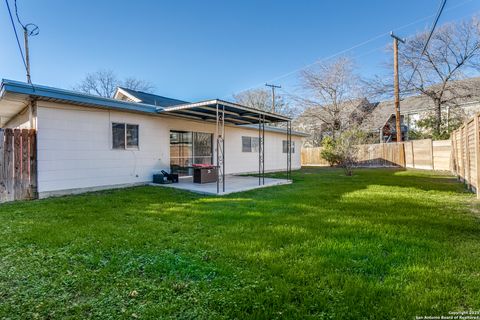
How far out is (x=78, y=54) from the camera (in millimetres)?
15562

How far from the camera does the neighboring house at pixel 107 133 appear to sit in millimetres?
6613

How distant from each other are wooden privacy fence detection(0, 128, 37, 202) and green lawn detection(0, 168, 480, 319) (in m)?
1.43

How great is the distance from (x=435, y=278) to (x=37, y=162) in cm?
792

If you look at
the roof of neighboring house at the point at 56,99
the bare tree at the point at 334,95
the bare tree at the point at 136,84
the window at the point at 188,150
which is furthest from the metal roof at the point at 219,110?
the bare tree at the point at 136,84

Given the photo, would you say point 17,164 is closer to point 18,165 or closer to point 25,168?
point 18,165

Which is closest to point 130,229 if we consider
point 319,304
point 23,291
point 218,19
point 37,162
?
point 23,291

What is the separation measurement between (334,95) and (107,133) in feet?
62.1

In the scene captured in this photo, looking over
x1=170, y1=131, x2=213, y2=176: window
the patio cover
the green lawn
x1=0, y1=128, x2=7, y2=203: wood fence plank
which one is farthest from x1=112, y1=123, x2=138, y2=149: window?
the green lawn

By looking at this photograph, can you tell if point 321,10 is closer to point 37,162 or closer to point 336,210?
point 336,210

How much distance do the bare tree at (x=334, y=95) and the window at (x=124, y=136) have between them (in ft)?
55.4

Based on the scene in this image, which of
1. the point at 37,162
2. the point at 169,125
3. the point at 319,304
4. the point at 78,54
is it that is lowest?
the point at 319,304

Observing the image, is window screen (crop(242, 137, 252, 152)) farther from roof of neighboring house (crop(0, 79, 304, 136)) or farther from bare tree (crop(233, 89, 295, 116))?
bare tree (crop(233, 89, 295, 116))

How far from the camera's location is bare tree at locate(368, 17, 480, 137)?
55.0 ft

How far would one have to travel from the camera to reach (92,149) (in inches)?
298
